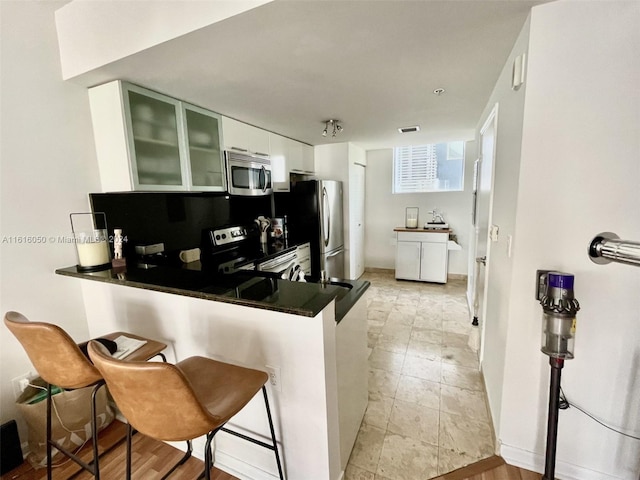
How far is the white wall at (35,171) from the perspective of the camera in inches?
61.9

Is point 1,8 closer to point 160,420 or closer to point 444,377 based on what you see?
point 160,420

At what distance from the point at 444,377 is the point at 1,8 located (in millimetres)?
3619

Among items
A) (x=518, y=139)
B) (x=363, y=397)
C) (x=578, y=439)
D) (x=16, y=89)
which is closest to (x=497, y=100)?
(x=518, y=139)

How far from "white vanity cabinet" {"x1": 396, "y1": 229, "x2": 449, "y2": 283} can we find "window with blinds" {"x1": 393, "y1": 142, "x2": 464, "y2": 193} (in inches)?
33.5

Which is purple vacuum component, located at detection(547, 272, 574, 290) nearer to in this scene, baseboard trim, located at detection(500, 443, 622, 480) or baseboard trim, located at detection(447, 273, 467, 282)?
baseboard trim, located at detection(500, 443, 622, 480)

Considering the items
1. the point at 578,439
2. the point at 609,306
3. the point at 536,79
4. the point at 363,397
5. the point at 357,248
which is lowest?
the point at 363,397

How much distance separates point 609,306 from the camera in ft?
3.99

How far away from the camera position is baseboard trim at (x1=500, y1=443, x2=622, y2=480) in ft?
4.35

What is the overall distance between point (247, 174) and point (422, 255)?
118 inches

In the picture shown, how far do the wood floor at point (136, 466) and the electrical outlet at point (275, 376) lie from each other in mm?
662

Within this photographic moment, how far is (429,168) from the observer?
4.75 metres

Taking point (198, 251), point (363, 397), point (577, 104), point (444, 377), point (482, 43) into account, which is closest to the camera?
point (577, 104)

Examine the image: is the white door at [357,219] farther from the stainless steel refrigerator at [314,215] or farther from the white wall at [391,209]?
Result: the stainless steel refrigerator at [314,215]

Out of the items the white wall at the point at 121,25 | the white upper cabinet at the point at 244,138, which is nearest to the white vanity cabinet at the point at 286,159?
the white upper cabinet at the point at 244,138
